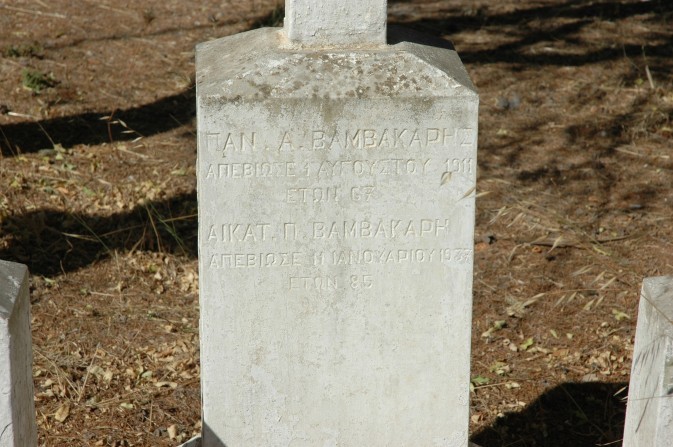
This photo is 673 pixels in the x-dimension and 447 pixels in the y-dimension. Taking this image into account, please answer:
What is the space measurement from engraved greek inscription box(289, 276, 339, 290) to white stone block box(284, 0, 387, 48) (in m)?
0.88

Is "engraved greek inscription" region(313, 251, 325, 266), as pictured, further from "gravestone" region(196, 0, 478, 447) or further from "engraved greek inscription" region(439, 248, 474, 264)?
"engraved greek inscription" region(439, 248, 474, 264)

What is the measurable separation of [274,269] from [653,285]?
4.55 feet

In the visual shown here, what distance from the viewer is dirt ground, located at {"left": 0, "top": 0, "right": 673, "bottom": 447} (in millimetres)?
5238

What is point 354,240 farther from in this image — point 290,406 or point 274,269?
point 290,406

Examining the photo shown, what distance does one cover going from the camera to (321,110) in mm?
3666

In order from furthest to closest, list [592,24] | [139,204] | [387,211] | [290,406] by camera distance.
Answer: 1. [592,24]
2. [139,204]
3. [290,406]
4. [387,211]

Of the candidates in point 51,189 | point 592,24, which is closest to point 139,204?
point 51,189

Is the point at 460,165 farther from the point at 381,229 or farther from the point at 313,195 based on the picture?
the point at 313,195

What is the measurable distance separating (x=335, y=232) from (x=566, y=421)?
194cm

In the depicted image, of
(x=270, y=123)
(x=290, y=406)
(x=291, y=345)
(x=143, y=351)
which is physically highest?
(x=270, y=123)

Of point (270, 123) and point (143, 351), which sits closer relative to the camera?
point (270, 123)

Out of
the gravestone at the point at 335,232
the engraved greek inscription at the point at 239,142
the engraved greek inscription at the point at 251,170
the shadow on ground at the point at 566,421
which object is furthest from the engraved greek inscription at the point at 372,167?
the shadow on ground at the point at 566,421

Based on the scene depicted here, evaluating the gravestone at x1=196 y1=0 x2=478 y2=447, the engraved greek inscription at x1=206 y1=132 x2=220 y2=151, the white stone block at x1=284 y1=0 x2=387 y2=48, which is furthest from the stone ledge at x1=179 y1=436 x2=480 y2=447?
the white stone block at x1=284 y1=0 x2=387 y2=48

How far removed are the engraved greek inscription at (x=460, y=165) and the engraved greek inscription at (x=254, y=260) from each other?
65cm
